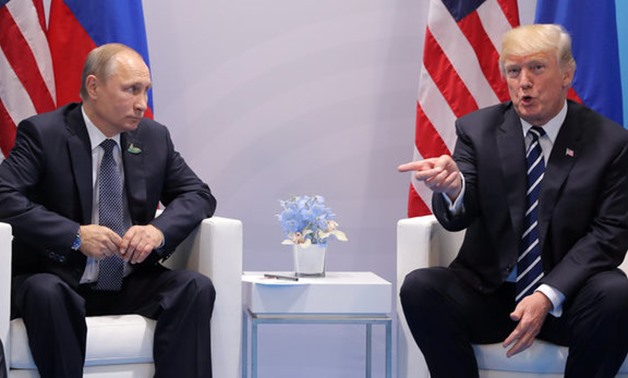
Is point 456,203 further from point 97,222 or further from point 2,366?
point 2,366

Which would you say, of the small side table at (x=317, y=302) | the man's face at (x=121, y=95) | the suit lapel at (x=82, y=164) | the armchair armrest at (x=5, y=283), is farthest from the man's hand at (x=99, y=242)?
the small side table at (x=317, y=302)

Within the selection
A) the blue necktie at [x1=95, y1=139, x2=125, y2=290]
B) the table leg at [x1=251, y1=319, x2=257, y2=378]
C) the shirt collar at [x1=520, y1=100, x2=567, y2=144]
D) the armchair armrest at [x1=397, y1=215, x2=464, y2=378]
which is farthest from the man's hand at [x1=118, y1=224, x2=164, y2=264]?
the shirt collar at [x1=520, y1=100, x2=567, y2=144]

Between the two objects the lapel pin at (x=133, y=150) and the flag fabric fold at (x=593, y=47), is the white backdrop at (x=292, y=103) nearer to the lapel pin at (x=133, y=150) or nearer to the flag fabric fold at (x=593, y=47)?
the flag fabric fold at (x=593, y=47)

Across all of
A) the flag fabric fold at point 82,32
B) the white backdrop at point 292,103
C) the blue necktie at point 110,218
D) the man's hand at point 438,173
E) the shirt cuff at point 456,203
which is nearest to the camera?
the man's hand at point 438,173

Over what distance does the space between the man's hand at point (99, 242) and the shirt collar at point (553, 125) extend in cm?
138

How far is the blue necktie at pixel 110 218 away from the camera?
3342 mm

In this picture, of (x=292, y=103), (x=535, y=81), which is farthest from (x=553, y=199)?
(x=292, y=103)

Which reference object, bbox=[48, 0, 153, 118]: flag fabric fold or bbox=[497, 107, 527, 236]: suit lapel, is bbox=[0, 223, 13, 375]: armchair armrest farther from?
bbox=[497, 107, 527, 236]: suit lapel

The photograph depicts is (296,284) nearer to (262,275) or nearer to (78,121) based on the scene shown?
(262,275)

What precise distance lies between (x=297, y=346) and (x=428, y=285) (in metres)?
1.87

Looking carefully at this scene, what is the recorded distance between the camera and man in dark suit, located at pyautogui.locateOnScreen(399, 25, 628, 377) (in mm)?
2953

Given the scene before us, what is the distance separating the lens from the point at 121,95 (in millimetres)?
3365

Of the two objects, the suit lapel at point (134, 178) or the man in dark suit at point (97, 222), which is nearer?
the man in dark suit at point (97, 222)

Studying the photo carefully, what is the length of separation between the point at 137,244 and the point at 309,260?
0.72 meters
